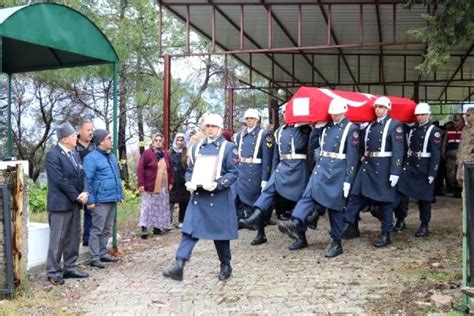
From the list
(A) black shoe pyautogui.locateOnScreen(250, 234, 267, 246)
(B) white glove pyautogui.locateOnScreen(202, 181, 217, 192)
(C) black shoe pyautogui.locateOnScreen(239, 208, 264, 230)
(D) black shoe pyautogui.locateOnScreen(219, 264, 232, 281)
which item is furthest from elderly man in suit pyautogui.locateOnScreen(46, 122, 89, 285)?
(A) black shoe pyautogui.locateOnScreen(250, 234, 267, 246)

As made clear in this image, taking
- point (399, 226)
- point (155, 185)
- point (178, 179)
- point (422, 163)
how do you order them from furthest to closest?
point (178, 179), point (155, 185), point (399, 226), point (422, 163)

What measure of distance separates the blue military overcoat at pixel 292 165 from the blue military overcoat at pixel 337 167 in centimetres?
45

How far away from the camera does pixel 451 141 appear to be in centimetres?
1261

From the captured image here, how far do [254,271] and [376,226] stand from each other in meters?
3.25

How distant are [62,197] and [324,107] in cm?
302

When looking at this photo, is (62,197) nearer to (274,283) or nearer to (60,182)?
(60,182)

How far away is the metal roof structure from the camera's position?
10.0 metres

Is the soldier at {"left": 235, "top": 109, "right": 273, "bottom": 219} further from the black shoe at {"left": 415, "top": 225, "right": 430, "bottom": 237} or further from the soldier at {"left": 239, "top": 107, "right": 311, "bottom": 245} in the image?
the black shoe at {"left": 415, "top": 225, "right": 430, "bottom": 237}

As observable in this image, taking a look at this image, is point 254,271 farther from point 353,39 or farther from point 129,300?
point 353,39

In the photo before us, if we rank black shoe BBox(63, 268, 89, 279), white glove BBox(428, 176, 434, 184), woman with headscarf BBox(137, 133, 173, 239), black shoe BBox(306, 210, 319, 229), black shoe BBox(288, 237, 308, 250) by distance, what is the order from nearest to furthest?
black shoe BBox(63, 268, 89, 279), black shoe BBox(306, 210, 319, 229), black shoe BBox(288, 237, 308, 250), white glove BBox(428, 176, 434, 184), woman with headscarf BBox(137, 133, 173, 239)

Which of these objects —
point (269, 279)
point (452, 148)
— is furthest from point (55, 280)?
point (452, 148)

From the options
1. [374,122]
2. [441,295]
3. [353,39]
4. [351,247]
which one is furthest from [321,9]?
[441,295]

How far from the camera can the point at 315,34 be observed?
12609 millimetres

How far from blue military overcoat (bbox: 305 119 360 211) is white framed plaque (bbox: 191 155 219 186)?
4.75ft
